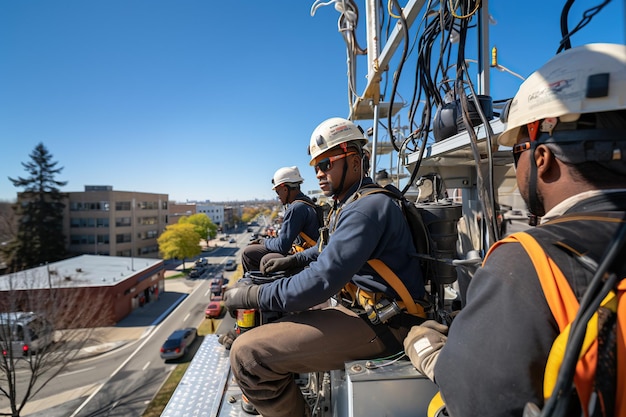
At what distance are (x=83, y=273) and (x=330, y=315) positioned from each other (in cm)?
2599

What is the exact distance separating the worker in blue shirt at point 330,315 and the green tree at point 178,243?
38.8 meters

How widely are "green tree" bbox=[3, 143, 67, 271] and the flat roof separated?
41.4 feet

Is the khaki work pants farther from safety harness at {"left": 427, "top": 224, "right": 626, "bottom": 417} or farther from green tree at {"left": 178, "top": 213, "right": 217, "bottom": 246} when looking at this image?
green tree at {"left": 178, "top": 213, "right": 217, "bottom": 246}

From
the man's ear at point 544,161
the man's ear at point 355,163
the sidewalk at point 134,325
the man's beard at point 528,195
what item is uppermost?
the man's ear at point 355,163

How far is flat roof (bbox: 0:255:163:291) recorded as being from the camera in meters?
17.8

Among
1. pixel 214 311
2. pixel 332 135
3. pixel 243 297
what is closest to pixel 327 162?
pixel 332 135

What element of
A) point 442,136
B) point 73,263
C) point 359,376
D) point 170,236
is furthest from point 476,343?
point 170,236

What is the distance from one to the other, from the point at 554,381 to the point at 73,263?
32260mm

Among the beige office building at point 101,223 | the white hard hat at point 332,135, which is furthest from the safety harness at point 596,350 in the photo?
the beige office building at point 101,223

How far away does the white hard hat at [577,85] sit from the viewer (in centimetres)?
98

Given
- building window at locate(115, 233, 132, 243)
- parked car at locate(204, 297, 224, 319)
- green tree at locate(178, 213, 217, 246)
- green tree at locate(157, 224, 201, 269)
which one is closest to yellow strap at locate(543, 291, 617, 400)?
parked car at locate(204, 297, 224, 319)

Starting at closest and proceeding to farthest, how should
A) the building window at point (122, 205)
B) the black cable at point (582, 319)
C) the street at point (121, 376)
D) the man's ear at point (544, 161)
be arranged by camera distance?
the black cable at point (582, 319) → the man's ear at point (544, 161) → the street at point (121, 376) → the building window at point (122, 205)

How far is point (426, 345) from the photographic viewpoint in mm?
1662

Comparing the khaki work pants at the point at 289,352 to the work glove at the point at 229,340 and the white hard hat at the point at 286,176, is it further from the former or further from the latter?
the white hard hat at the point at 286,176
